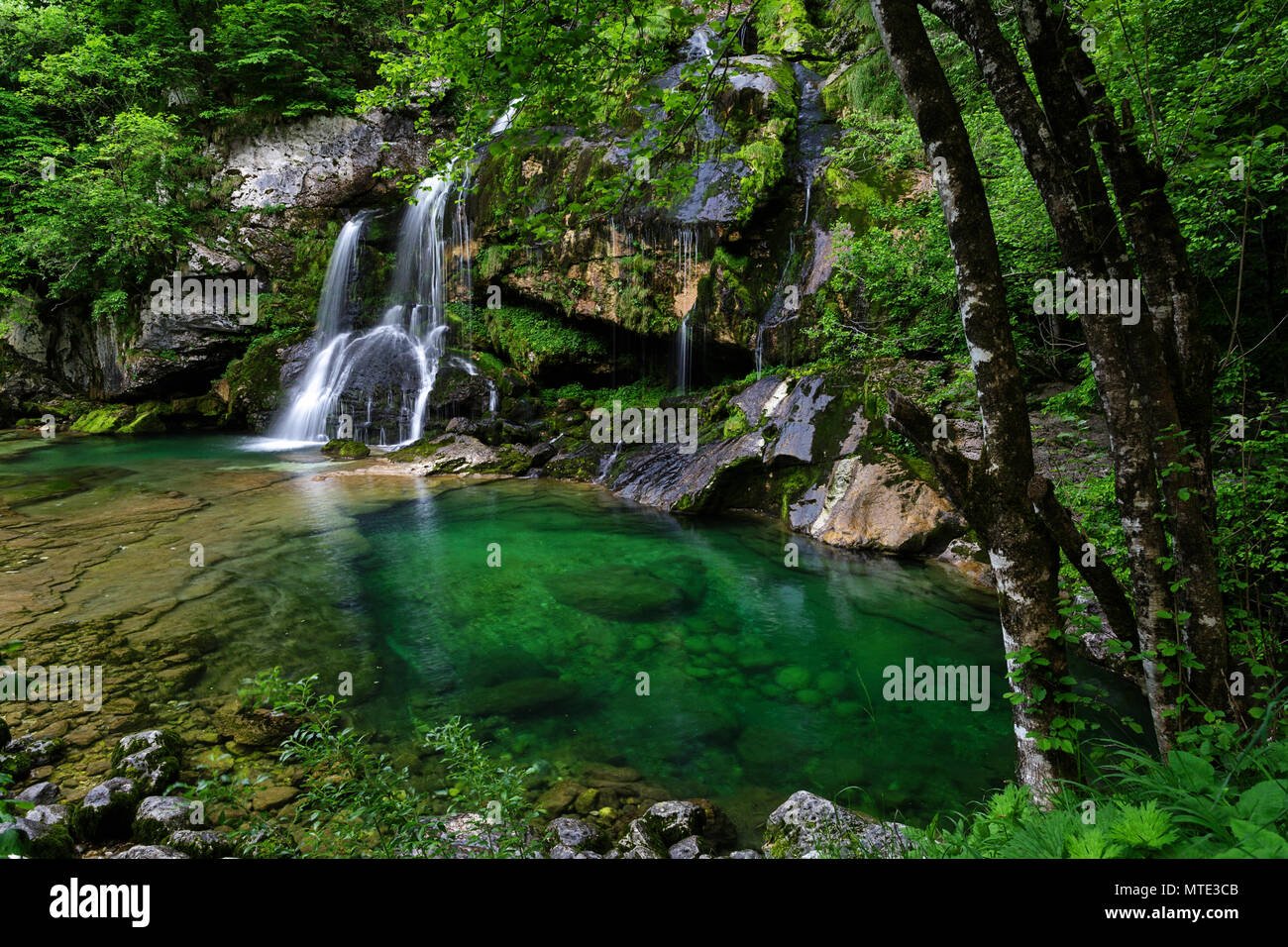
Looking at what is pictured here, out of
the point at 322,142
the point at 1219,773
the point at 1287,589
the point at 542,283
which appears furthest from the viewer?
the point at 322,142

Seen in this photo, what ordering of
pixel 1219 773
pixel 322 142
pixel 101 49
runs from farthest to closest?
1. pixel 322 142
2. pixel 101 49
3. pixel 1219 773

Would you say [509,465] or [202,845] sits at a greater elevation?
[509,465]

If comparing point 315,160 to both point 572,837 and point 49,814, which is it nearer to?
point 49,814

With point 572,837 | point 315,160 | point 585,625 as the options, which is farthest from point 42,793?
point 315,160

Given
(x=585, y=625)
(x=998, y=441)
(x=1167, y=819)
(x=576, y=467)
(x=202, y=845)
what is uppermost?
(x=998, y=441)

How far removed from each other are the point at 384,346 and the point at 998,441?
19.4 m

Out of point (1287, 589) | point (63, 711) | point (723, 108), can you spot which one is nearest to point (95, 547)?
point (63, 711)

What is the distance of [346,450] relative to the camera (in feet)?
53.6

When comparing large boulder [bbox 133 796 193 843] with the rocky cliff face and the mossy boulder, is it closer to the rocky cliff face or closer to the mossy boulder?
the mossy boulder

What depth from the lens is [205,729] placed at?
15.3ft

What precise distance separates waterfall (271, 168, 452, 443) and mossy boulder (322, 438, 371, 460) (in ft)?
3.76

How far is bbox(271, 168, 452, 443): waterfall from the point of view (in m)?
18.0
